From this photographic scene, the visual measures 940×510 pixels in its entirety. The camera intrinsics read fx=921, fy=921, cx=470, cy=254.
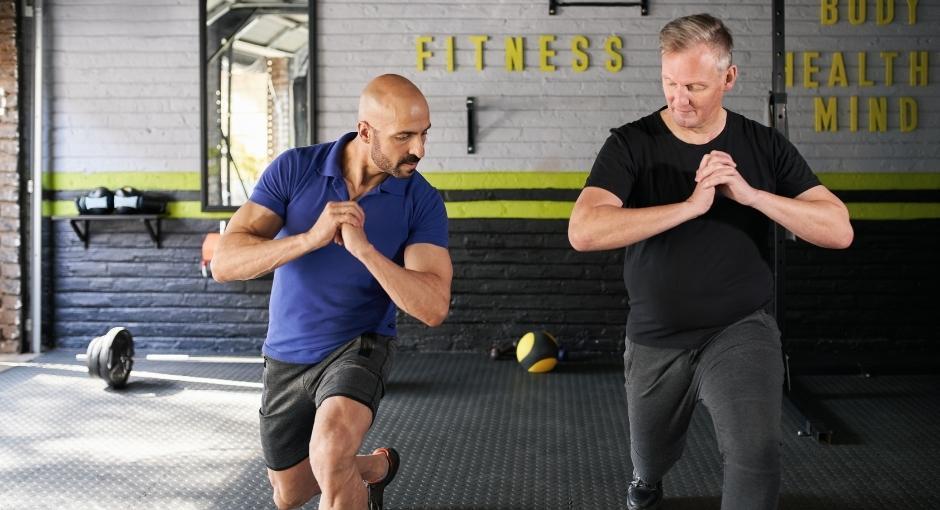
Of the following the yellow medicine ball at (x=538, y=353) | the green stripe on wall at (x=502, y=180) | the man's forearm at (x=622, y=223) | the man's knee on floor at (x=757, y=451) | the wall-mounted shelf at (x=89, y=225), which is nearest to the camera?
the man's knee on floor at (x=757, y=451)

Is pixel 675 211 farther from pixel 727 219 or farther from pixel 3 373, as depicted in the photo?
pixel 3 373

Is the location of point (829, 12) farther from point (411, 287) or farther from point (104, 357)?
point (104, 357)

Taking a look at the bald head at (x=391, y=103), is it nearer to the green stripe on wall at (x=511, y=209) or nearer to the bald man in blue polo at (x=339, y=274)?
the bald man in blue polo at (x=339, y=274)

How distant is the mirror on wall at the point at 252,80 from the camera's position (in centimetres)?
578

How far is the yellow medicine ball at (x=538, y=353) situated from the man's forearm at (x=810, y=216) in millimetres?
3022

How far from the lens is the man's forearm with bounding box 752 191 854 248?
2.22 meters

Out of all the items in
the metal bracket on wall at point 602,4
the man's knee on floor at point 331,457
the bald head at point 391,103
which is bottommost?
the man's knee on floor at point 331,457

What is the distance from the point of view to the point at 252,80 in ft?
18.9

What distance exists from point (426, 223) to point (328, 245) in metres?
0.27

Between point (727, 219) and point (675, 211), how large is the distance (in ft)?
0.76

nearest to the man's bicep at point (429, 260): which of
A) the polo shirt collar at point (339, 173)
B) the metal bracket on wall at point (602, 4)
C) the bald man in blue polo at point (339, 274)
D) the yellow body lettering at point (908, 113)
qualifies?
the bald man in blue polo at point (339, 274)

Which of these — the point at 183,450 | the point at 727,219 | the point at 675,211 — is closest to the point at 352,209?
the point at 675,211

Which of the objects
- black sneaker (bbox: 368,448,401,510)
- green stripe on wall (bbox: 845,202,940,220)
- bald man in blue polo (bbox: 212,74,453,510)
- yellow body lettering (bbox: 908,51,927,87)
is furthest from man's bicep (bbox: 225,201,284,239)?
yellow body lettering (bbox: 908,51,927,87)

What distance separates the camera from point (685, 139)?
2379mm
